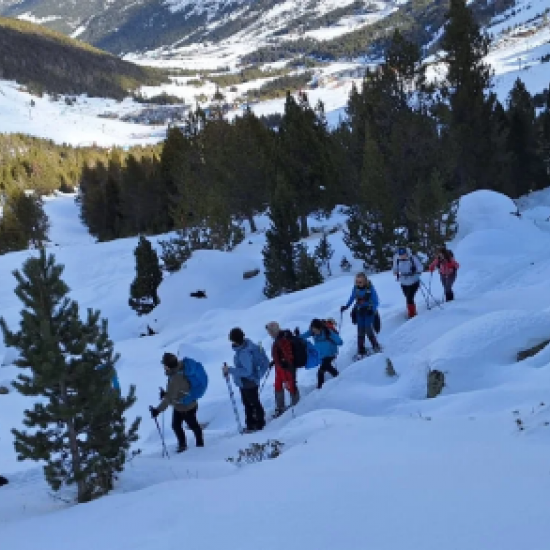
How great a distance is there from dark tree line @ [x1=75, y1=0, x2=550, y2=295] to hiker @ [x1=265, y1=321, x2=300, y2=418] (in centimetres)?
983

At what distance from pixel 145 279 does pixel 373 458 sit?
22.3 metres

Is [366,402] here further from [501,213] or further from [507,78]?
[507,78]

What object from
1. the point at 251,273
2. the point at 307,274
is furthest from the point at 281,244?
the point at 251,273

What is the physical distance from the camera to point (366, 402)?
9.38 meters

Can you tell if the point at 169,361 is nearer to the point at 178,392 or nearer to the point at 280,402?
the point at 178,392

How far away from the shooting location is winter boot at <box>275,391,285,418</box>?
10.3 m

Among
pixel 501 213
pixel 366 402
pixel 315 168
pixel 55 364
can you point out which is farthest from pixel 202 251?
pixel 55 364

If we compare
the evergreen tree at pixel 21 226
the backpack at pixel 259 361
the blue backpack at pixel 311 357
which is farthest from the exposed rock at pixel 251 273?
the evergreen tree at pixel 21 226

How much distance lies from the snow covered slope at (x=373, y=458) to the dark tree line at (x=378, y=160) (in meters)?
5.58

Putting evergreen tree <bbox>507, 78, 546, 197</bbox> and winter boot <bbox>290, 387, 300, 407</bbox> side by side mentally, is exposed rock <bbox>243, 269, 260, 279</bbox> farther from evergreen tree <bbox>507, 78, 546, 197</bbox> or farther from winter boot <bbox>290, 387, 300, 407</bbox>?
winter boot <bbox>290, 387, 300, 407</bbox>

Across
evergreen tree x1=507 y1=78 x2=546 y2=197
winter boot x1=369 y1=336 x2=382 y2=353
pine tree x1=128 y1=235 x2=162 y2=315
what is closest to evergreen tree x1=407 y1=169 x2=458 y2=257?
winter boot x1=369 y1=336 x2=382 y2=353

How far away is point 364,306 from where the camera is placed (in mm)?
10977

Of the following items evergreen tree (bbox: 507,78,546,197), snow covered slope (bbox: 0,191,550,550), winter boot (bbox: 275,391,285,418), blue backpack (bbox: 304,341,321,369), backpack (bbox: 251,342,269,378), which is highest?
evergreen tree (bbox: 507,78,546,197)

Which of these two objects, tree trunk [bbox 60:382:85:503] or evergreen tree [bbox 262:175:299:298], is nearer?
→ tree trunk [bbox 60:382:85:503]
